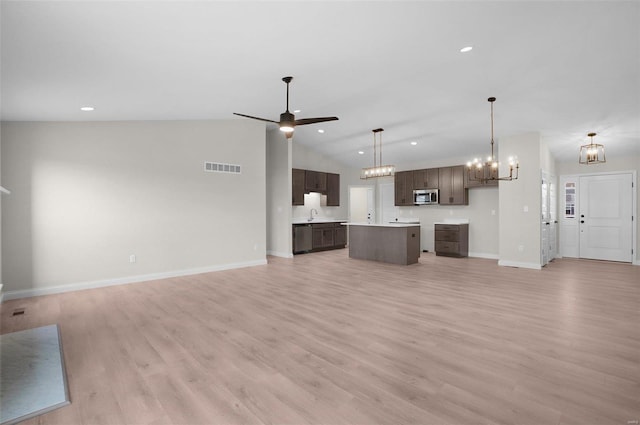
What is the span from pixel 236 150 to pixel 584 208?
28.2 ft

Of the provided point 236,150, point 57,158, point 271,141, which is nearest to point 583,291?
point 236,150

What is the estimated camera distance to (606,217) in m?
7.67

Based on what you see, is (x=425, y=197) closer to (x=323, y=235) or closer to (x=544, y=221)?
(x=544, y=221)

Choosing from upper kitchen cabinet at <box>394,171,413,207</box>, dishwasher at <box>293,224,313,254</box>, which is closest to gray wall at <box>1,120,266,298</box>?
dishwasher at <box>293,224,313,254</box>

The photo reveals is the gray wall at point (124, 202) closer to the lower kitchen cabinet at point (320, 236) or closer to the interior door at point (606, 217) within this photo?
the lower kitchen cabinet at point (320, 236)

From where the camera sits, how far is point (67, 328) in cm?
342

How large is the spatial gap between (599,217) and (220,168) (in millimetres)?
9027

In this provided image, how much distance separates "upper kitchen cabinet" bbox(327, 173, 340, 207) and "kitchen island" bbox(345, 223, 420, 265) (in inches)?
86.0

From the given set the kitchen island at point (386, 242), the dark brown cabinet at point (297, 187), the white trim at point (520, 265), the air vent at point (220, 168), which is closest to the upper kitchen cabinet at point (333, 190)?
the dark brown cabinet at point (297, 187)

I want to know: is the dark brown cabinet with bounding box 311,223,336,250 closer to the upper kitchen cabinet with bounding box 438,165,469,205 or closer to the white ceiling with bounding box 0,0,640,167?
the upper kitchen cabinet with bounding box 438,165,469,205

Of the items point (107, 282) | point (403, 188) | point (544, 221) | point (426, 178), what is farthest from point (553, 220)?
point (107, 282)

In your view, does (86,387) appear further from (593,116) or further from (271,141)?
(593,116)

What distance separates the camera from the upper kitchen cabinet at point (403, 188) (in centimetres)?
959

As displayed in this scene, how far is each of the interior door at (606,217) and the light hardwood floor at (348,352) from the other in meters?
3.07
